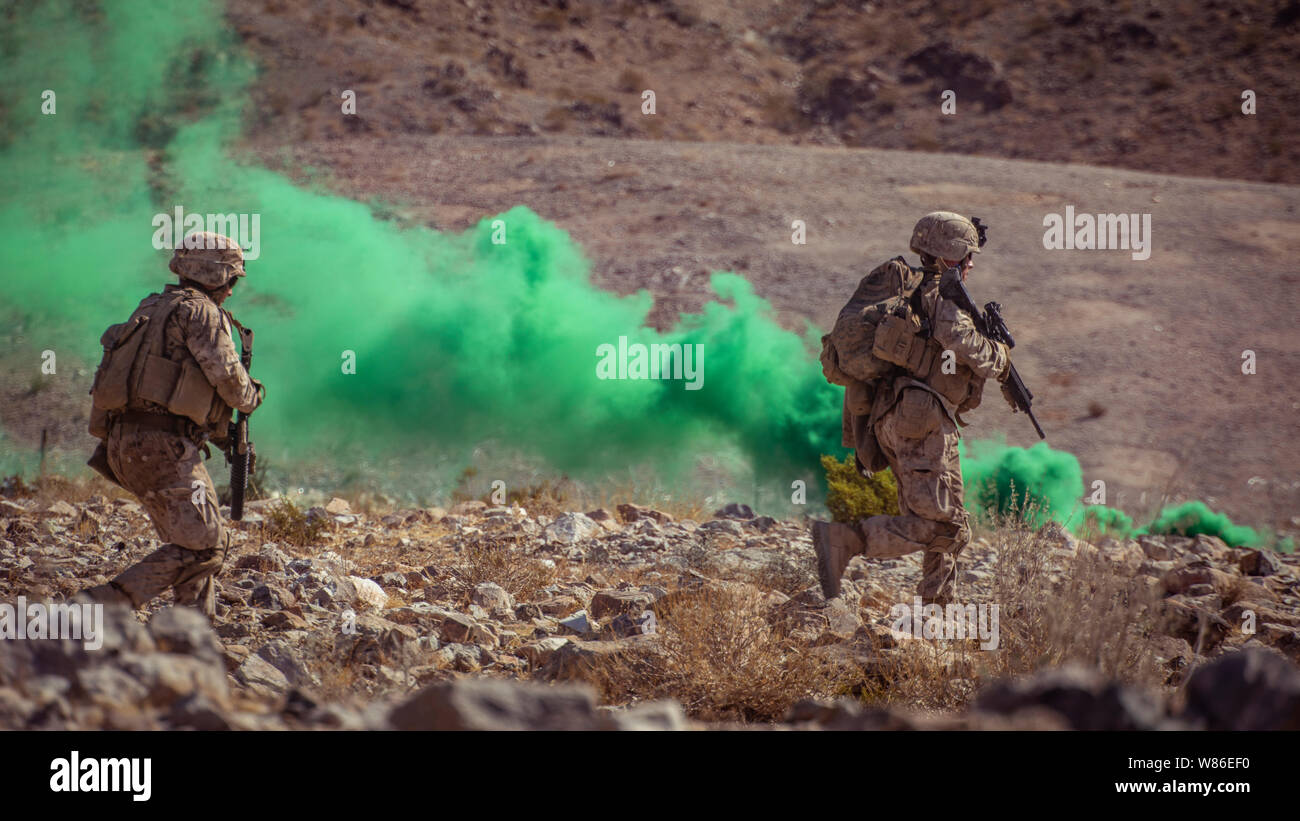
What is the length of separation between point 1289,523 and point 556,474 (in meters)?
7.12

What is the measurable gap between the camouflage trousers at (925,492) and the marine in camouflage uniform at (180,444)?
286 cm

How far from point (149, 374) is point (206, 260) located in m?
0.52

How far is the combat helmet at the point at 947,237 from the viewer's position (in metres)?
5.43

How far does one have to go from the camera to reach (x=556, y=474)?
11.0m

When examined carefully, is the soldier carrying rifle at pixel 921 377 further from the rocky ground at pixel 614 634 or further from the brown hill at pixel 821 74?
the brown hill at pixel 821 74

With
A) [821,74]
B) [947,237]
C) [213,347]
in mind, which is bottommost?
[213,347]

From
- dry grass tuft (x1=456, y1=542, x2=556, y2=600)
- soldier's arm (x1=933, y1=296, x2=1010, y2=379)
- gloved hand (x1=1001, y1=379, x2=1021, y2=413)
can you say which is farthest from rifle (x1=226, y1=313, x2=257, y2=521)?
gloved hand (x1=1001, y1=379, x2=1021, y2=413)

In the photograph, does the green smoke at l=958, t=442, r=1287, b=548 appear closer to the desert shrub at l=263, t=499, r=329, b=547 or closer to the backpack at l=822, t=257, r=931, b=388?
the backpack at l=822, t=257, r=931, b=388

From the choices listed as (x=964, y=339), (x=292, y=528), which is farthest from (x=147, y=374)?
(x=964, y=339)

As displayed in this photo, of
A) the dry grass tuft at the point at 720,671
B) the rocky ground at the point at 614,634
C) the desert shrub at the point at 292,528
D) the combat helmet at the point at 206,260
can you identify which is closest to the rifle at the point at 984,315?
the rocky ground at the point at 614,634

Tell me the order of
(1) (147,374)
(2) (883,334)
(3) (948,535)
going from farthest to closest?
(3) (948,535), (2) (883,334), (1) (147,374)

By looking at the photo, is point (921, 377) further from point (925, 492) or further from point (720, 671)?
point (720, 671)

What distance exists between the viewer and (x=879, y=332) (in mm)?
5391
